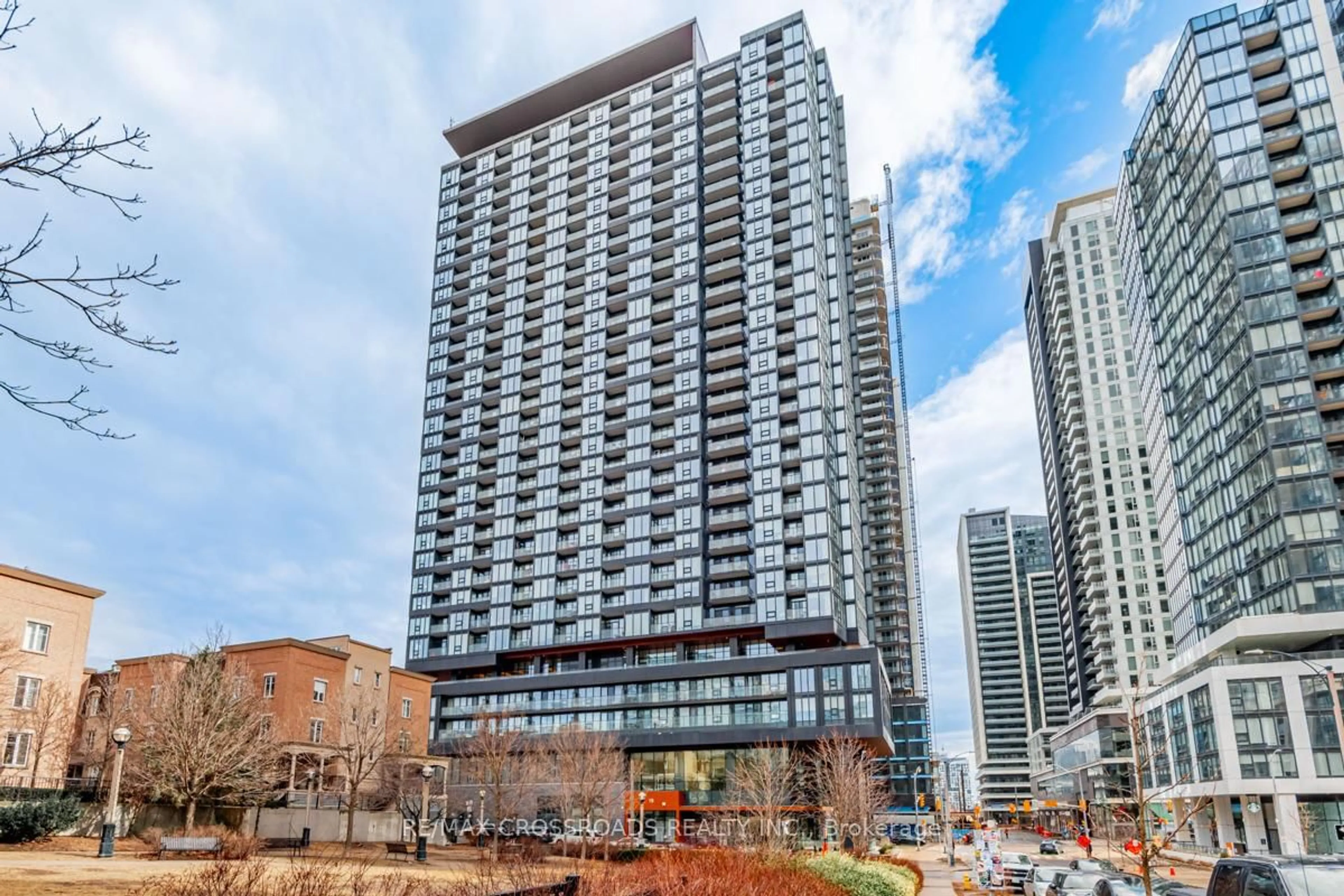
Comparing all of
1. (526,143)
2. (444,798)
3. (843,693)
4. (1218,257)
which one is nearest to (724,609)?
(843,693)

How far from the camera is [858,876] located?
2078 cm

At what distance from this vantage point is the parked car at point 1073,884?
28.1 m

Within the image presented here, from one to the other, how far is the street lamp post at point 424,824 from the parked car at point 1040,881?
75.7 ft

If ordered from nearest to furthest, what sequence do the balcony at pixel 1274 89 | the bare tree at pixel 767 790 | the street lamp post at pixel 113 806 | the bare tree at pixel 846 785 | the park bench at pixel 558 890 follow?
the park bench at pixel 558 890
the street lamp post at pixel 113 806
the bare tree at pixel 767 790
the bare tree at pixel 846 785
the balcony at pixel 1274 89

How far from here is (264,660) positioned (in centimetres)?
5538

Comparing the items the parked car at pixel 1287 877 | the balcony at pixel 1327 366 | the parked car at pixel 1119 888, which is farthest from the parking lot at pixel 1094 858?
the balcony at pixel 1327 366

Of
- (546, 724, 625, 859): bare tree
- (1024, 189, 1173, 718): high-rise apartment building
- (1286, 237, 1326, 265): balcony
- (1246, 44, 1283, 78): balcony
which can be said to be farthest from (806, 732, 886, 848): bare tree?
(1246, 44, 1283, 78): balcony

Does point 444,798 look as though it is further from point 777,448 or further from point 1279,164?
point 1279,164

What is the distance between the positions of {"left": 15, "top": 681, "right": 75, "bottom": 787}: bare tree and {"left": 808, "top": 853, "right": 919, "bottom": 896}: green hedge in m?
38.4

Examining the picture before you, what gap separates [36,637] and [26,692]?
2548 mm

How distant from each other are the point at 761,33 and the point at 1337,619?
86.5m

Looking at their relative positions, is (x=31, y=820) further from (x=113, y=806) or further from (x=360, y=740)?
(x=360, y=740)

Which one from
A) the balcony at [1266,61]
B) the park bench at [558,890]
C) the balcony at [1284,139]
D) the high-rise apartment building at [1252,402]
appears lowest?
the park bench at [558,890]

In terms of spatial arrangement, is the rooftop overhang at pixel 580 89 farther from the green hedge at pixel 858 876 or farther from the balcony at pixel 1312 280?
the green hedge at pixel 858 876
